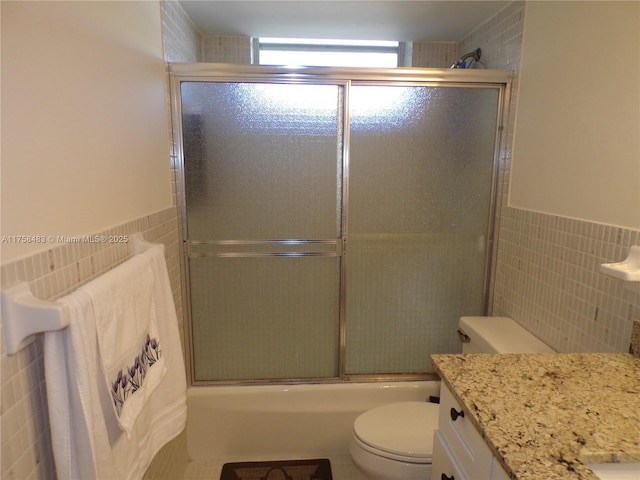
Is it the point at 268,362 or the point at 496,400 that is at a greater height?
the point at 496,400

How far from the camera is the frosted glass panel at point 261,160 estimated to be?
187 centimetres

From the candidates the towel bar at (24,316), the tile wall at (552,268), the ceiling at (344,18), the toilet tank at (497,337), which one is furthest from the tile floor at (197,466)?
the ceiling at (344,18)

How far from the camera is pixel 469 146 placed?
6.52 ft

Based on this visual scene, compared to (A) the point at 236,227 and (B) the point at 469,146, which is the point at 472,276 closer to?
(B) the point at 469,146

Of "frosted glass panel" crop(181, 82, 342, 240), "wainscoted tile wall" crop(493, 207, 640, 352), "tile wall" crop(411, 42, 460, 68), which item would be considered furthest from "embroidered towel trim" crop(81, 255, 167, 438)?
"tile wall" crop(411, 42, 460, 68)

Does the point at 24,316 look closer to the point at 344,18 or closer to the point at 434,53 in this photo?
the point at 344,18

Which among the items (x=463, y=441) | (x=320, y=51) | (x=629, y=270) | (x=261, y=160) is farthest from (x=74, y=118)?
(x=320, y=51)

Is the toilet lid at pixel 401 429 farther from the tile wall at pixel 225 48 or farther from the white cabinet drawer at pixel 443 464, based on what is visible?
the tile wall at pixel 225 48

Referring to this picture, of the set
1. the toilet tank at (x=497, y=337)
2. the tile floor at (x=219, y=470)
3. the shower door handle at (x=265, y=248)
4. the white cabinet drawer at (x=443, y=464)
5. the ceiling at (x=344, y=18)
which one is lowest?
the tile floor at (x=219, y=470)

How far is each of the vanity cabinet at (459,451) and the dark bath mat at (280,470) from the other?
3.08 ft

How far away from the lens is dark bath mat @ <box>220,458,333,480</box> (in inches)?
75.1

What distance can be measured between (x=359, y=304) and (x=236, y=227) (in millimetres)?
735

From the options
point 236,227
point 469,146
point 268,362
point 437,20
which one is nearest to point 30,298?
point 236,227

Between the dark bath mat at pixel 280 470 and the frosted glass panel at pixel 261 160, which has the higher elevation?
the frosted glass panel at pixel 261 160
